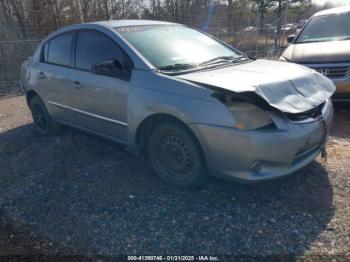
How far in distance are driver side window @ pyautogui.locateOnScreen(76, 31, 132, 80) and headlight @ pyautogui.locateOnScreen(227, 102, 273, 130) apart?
131cm

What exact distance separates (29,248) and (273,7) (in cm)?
2496

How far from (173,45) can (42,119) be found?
9.08 feet

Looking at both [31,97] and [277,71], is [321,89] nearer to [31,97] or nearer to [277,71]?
[277,71]

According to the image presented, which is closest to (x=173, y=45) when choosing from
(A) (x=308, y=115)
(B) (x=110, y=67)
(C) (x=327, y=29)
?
(B) (x=110, y=67)

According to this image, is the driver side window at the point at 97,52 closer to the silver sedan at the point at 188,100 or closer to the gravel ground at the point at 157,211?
the silver sedan at the point at 188,100

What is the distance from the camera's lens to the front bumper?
2781 millimetres

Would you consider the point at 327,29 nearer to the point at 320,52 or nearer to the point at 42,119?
the point at 320,52

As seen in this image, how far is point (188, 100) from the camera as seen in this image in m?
3.01

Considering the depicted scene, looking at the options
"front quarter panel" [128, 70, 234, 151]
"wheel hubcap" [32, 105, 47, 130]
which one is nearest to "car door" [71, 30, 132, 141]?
"front quarter panel" [128, 70, 234, 151]

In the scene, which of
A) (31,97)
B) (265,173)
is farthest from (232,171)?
(31,97)

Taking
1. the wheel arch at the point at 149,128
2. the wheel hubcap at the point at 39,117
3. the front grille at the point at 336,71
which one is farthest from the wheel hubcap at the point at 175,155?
the front grille at the point at 336,71

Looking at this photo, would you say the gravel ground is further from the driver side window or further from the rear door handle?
the rear door handle

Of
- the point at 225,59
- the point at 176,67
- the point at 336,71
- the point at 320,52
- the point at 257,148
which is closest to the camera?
the point at 257,148

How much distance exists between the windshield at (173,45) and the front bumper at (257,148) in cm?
100
